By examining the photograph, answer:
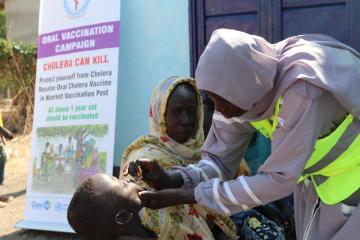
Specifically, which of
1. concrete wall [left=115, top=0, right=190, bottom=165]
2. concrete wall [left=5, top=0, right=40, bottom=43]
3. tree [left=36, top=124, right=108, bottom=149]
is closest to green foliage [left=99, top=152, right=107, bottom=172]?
tree [left=36, top=124, right=108, bottom=149]

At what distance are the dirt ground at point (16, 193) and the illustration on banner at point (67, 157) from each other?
1.29 ft

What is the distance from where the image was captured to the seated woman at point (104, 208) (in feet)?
7.38

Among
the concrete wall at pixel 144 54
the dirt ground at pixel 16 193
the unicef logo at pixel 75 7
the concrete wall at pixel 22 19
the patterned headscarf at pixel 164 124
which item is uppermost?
the concrete wall at pixel 22 19

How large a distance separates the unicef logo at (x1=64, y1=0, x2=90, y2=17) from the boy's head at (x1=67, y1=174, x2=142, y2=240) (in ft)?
9.24

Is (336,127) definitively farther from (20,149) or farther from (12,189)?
(20,149)

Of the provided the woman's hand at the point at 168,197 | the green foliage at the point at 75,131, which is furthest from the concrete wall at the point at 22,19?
the woman's hand at the point at 168,197

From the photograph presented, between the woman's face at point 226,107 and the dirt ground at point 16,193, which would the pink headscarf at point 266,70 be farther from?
the dirt ground at point 16,193

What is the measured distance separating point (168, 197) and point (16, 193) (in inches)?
201

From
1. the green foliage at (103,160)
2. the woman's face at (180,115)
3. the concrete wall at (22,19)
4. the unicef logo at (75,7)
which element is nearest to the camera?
the woman's face at (180,115)

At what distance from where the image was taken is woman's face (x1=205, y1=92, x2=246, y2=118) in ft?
6.02

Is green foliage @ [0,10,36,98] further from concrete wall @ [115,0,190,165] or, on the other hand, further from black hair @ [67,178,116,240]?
black hair @ [67,178,116,240]

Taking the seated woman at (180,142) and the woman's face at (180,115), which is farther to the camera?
the woman's face at (180,115)

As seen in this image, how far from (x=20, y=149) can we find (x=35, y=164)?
4.14m

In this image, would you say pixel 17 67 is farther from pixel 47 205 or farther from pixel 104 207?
pixel 104 207
